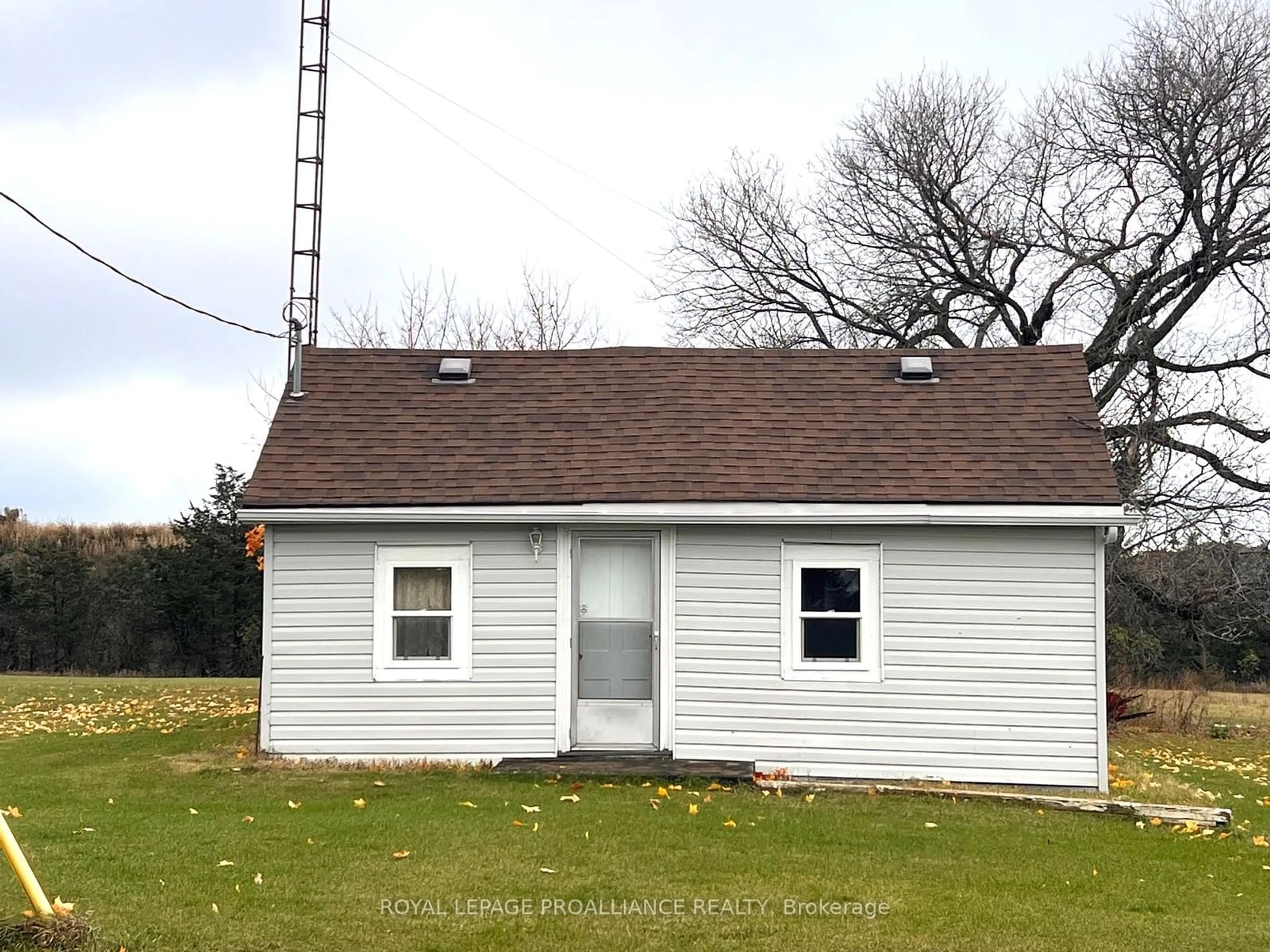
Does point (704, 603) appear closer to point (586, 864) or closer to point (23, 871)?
point (586, 864)

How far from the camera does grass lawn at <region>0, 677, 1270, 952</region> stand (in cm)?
664

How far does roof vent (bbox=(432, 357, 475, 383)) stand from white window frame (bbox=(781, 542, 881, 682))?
4.15 metres

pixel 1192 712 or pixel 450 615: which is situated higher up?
pixel 450 615

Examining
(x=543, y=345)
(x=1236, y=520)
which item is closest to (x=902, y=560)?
(x=1236, y=520)

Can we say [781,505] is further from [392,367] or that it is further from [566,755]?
[392,367]

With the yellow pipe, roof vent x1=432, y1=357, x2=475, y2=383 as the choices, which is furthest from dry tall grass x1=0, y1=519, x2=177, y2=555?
the yellow pipe

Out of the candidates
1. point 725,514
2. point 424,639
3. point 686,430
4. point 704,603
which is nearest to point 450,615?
point 424,639

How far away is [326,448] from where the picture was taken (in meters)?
13.1

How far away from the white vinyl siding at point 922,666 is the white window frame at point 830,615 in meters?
0.06

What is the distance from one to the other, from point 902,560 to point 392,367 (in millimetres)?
5921

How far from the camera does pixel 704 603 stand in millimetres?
12406

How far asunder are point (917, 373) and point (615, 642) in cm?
446

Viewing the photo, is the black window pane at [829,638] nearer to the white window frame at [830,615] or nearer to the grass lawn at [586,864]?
the white window frame at [830,615]

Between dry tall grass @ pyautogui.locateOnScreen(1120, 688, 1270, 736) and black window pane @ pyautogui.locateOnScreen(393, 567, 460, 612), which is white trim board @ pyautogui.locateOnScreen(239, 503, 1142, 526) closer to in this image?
black window pane @ pyautogui.locateOnScreen(393, 567, 460, 612)
